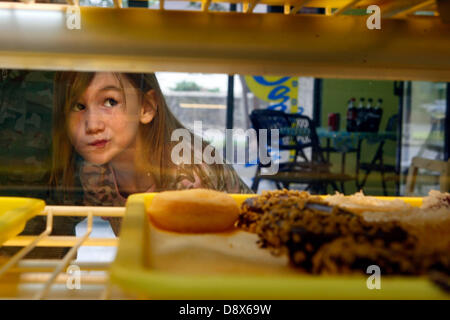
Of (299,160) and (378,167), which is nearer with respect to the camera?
(299,160)

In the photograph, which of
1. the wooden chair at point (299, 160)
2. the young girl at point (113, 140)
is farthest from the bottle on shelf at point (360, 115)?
the young girl at point (113, 140)

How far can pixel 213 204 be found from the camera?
63 centimetres

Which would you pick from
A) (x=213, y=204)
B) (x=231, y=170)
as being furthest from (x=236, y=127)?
(x=213, y=204)

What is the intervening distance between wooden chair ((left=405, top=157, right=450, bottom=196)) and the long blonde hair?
0.75m

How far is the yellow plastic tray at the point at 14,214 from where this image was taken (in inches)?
23.6

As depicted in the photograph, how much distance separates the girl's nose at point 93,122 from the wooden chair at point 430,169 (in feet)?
3.00

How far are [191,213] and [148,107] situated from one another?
0.59 metres

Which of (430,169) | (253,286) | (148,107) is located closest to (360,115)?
(430,169)

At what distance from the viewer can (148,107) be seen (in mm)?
1140

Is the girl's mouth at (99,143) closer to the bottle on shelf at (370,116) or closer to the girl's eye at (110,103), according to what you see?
the girl's eye at (110,103)

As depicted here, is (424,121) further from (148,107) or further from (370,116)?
(148,107)

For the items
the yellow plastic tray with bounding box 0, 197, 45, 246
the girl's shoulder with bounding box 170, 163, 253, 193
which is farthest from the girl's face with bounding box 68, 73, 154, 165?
the yellow plastic tray with bounding box 0, 197, 45, 246
